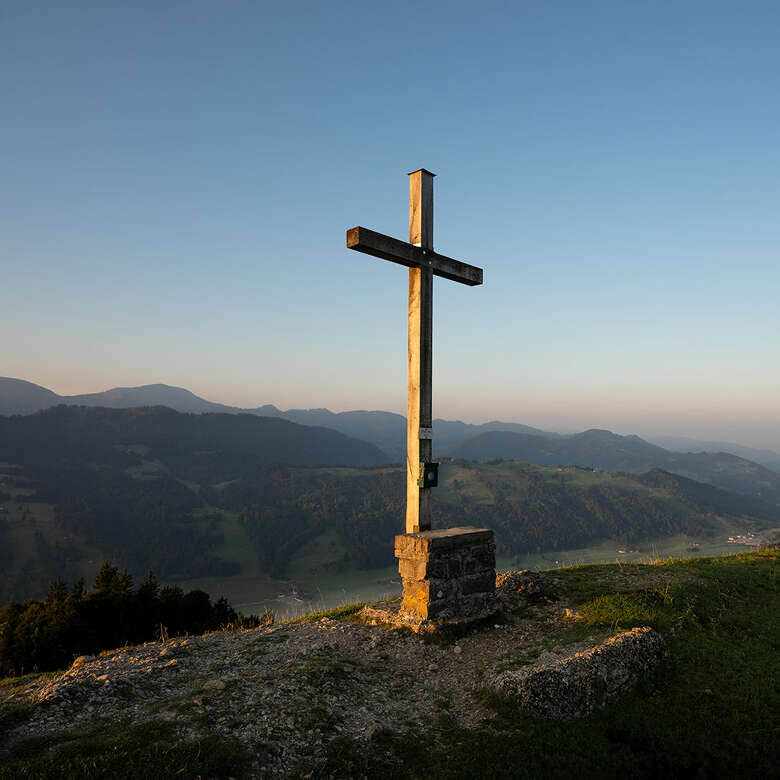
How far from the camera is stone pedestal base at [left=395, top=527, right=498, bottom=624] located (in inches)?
370

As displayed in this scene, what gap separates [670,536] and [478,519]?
236 ft

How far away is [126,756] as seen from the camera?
494 centimetres

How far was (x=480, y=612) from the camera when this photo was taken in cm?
989

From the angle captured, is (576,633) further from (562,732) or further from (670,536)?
(670,536)

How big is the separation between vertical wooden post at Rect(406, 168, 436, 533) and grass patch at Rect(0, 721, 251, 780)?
18.2ft

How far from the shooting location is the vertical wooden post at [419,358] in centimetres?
1035

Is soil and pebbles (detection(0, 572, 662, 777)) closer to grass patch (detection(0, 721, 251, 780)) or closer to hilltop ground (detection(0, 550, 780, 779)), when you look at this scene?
hilltop ground (detection(0, 550, 780, 779))

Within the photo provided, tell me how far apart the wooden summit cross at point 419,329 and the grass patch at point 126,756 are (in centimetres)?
551

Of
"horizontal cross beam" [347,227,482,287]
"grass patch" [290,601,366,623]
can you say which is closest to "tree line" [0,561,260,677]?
"grass patch" [290,601,366,623]

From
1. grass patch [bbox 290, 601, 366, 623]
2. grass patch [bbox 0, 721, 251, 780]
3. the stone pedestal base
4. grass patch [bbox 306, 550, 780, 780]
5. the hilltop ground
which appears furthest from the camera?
grass patch [bbox 290, 601, 366, 623]

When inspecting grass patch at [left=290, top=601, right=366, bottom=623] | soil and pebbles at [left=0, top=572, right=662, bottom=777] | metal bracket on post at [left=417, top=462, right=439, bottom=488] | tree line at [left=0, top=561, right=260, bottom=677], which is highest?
metal bracket on post at [left=417, top=462, right=439, bottom=488]

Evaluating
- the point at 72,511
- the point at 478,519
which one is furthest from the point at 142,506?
the point at 478,519

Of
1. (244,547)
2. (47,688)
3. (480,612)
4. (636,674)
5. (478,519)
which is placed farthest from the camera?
(478,519)

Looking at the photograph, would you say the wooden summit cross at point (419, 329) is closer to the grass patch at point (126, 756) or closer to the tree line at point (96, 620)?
the grass patch at point (126, 756)
